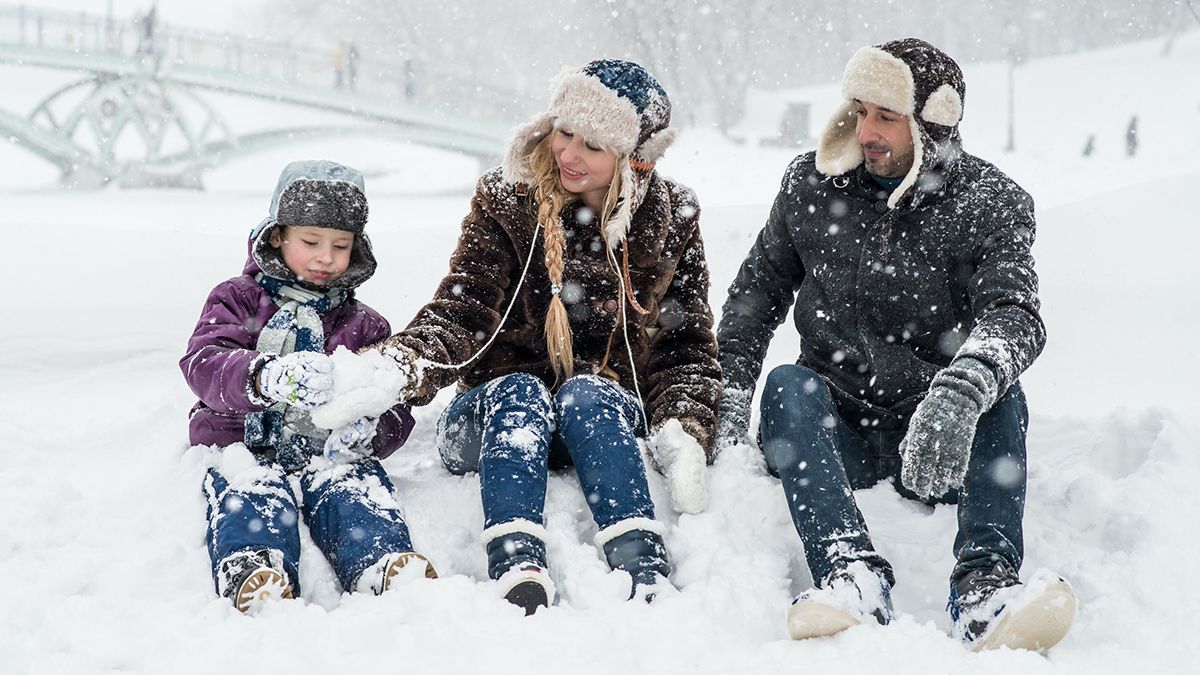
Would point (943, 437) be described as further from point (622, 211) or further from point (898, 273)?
point (622, 211)

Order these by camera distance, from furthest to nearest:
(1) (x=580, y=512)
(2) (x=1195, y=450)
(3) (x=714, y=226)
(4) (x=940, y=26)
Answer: (4) (x=940, y=26) → (3) (x=714, y=226) → (2) (x=1195, y=450) → (1) (x=580, y=512)

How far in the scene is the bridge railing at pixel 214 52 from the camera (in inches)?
711

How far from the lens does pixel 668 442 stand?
2945 millimetres

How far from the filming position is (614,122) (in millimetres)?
2994

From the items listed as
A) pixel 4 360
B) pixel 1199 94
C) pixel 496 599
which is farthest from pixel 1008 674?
pixel 1199 94

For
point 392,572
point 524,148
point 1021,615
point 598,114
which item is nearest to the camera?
point 1021,615

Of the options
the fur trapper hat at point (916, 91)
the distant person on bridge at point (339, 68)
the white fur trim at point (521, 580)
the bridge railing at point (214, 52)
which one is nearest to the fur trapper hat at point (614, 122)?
the fur trapper hat at point (916, 91)

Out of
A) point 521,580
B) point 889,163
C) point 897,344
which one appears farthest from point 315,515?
point 889,163

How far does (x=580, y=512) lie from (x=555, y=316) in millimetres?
611

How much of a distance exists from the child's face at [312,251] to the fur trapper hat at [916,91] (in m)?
1.64

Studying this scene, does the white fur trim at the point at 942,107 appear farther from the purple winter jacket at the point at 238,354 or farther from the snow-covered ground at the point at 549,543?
the purple winter jacket at the point at 238,354

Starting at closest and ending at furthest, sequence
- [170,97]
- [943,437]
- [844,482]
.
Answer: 1. [943,437]
2. [844,482]
3. [170,97]

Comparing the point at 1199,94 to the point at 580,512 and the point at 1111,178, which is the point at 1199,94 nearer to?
the point at 1111,178

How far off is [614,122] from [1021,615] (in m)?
1.75
